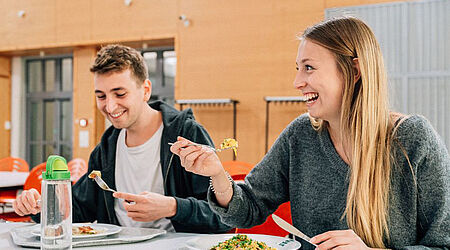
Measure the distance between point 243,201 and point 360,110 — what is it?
0.49 metres

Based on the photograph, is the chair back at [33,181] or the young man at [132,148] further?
the chair back at [33,181]

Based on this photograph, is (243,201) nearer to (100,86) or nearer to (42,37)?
(100,86)

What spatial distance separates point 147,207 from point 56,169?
529 millimetres

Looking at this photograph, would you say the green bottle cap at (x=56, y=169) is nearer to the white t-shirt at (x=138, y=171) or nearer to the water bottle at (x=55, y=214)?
the water bottle at (x=55, y=214)

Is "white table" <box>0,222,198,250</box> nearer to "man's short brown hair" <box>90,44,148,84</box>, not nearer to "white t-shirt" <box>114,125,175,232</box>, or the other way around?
"white t-shirt" <box>114,125,175,232</box>

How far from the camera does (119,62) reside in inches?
83.5

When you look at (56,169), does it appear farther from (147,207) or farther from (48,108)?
(48,108)

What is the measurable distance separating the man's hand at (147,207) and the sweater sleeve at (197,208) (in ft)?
0.19

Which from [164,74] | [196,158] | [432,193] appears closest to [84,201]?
[196,158]

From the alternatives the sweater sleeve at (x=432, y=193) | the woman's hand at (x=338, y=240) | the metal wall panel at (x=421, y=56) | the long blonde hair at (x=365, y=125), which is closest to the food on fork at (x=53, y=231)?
the woman's hand at (x=338, y=240)

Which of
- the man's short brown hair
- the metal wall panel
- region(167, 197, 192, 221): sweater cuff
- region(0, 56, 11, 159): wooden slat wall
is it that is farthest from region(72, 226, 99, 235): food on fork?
region(0, 56, 11, 159): wooden slat wall

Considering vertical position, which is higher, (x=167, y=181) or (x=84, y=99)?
(x=84, y=99)

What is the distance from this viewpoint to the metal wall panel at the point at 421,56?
537 centimetres

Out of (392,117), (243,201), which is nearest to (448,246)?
(392,117)
